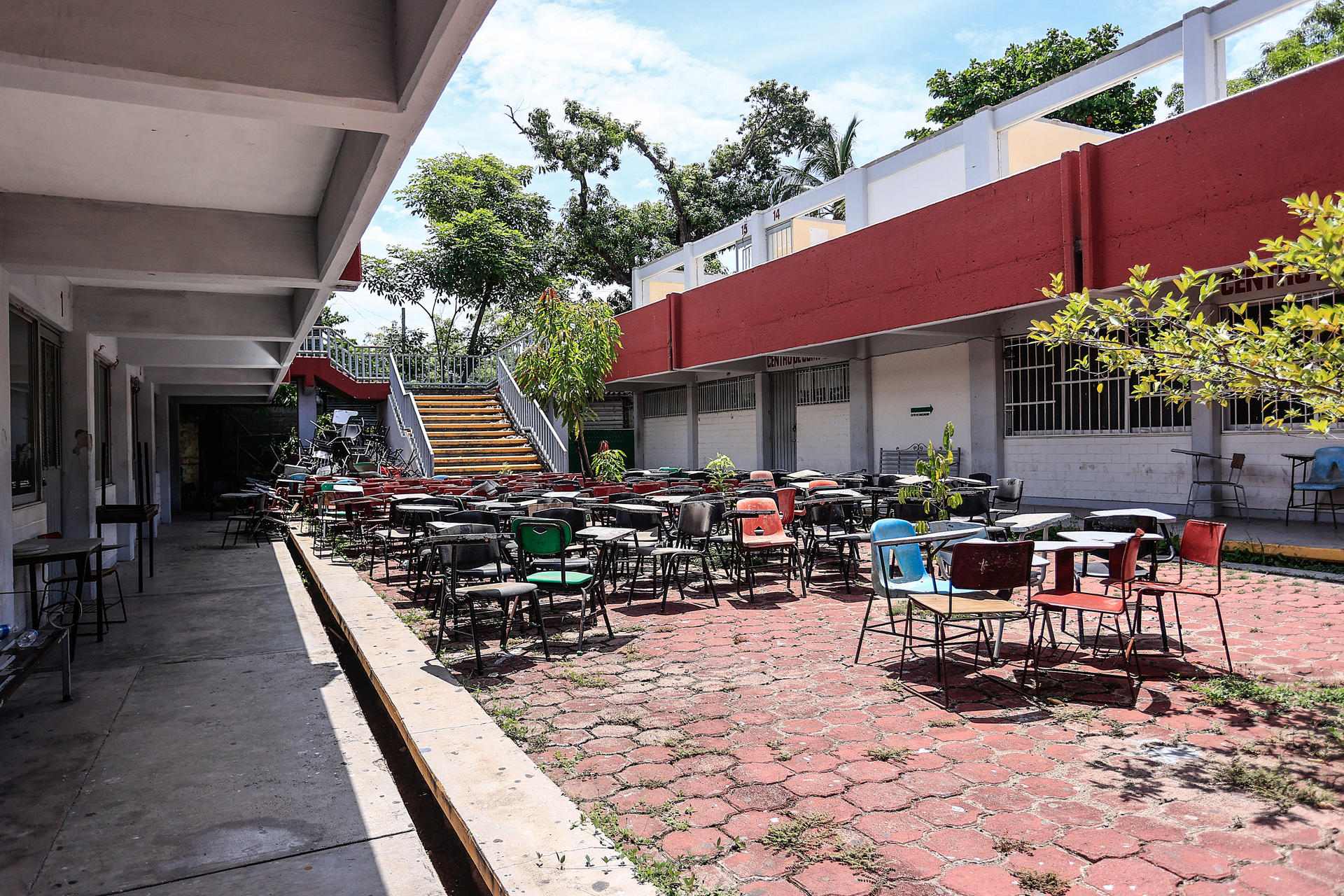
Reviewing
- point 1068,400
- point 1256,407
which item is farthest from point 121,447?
point 1256,407

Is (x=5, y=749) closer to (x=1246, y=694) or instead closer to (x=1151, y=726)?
(x=1151, y=726)

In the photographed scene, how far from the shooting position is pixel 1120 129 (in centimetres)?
2498

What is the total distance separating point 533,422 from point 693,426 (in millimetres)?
5696

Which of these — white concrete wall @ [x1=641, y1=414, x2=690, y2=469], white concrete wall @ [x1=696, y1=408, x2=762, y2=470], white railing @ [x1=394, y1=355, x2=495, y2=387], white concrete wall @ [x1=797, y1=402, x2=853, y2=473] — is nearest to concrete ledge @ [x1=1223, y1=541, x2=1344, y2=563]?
white concrete wall @ [x1=797, y1=402, x2=853, y2=473]

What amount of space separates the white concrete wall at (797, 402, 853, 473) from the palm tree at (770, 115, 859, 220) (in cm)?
1396

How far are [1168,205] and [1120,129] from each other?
19994 mm

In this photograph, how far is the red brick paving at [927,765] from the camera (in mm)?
2656

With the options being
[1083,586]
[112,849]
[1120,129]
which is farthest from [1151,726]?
[1120,129]

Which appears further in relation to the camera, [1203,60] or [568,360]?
[568,360]

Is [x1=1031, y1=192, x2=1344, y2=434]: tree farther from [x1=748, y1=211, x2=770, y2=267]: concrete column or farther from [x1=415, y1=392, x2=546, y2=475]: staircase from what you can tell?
[x1=748, y1=211, x2=770, y2=267]: concrete column

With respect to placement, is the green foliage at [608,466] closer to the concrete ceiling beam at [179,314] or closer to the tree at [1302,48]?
the concrete ceiling beam at [179,314]

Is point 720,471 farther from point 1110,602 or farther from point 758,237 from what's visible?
point 758,237

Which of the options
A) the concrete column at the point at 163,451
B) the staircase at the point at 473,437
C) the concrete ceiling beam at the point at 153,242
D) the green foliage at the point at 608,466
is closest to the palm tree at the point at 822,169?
the staircase at the point at 473,437

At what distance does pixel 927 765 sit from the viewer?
3494mm
